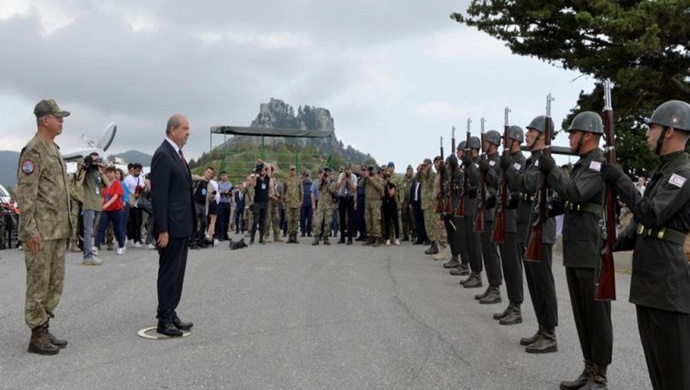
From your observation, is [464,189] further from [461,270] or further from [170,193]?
[170,193]

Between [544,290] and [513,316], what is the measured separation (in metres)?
1.16

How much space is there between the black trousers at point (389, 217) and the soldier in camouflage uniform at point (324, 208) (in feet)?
4.98

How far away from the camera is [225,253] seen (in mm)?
13117

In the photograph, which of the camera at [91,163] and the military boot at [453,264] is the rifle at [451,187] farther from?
the camera at [91,163]

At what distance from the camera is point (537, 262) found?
573cm

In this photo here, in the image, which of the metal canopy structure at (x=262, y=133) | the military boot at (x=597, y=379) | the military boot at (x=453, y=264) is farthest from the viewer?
the metal canopy structure at (x=262, y=133)

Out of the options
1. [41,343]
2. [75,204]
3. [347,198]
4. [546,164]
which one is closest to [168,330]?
[41,343]

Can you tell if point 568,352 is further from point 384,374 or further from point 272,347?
point 272,347

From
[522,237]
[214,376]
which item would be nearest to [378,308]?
[522,237]

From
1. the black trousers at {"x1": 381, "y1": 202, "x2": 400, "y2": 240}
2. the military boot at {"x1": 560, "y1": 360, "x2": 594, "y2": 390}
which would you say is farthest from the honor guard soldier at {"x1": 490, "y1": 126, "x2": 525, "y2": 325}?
the black trousers at {"x1": 381, "y1": 202, "x2": 400, "y2": 240}

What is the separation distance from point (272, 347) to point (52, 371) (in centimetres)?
186

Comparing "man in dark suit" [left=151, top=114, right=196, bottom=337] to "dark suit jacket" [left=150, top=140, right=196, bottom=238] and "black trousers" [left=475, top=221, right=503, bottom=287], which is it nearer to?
"dark suit jacket" [left=150, top=140, right=196, bottom=238]

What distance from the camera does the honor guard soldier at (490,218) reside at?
25.9ft

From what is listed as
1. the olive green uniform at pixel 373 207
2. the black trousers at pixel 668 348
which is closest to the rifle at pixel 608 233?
the black trousers at pixel 668 348
